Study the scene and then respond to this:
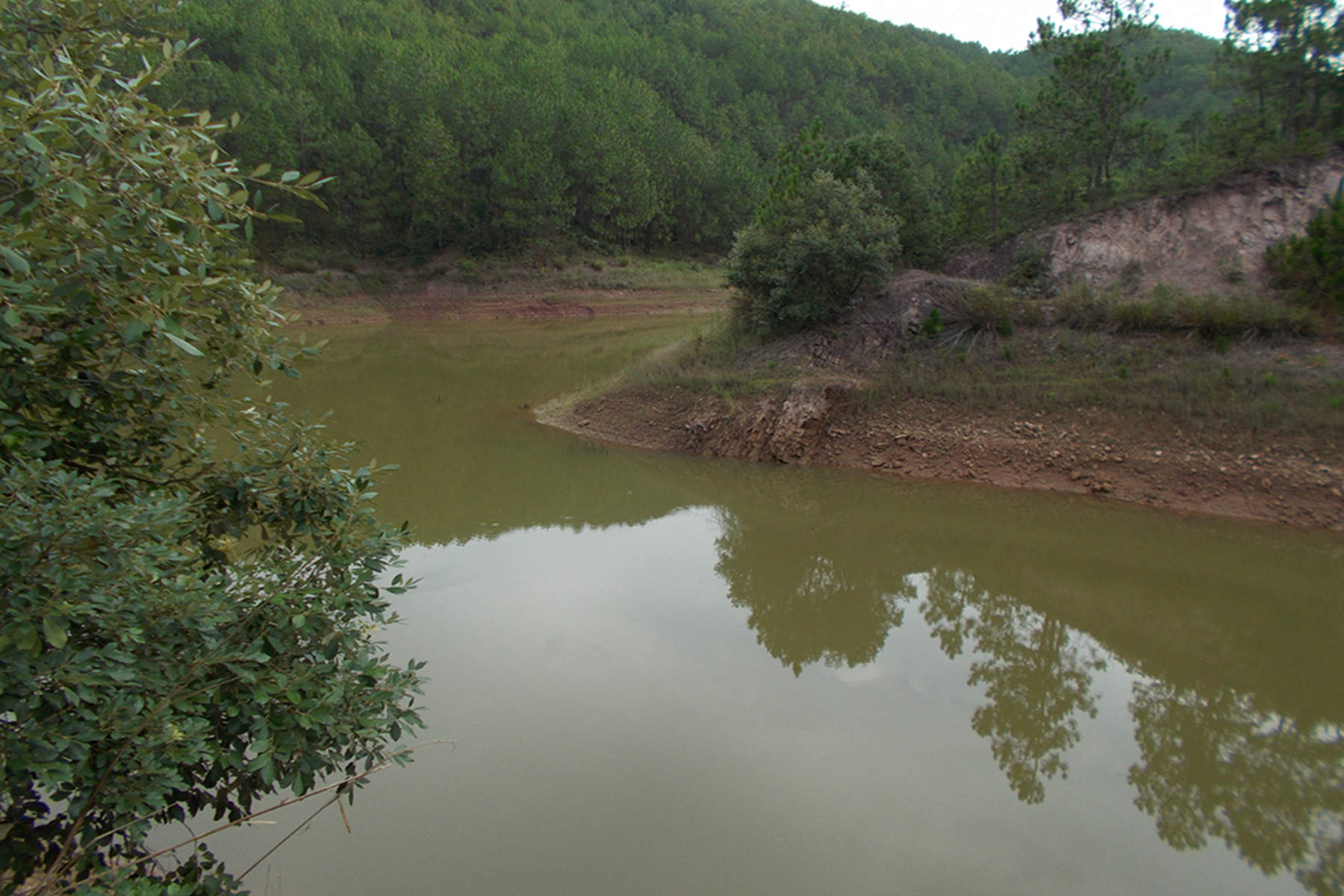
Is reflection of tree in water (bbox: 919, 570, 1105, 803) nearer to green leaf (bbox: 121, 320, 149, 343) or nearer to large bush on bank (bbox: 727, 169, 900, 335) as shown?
green leaf (bbox: 121, 320, 149, 343)

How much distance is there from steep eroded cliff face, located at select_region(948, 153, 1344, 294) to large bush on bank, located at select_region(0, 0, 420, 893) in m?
17.5

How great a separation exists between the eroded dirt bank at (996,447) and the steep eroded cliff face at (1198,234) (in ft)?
15.9

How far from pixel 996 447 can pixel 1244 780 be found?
856 cm

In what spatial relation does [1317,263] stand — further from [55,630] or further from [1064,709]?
[55,630]

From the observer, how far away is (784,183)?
18.9 meters

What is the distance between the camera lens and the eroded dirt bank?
12.5 m

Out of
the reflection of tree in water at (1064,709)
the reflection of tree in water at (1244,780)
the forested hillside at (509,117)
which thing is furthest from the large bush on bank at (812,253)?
the reflection of tree in water at (1244,780)

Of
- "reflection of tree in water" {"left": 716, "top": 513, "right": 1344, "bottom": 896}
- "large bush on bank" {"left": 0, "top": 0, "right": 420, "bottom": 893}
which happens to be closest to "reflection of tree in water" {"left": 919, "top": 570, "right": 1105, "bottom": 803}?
"reflection of tree in water" {"left": 716, "top": 513, "right": 1344, "bottom": 896}

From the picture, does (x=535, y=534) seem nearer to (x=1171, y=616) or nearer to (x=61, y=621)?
(x=1171, y=616)

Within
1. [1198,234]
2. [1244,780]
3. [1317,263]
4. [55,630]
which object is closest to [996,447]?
[1317,263]

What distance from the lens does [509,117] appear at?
48844mm

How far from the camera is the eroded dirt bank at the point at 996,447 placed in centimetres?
1255

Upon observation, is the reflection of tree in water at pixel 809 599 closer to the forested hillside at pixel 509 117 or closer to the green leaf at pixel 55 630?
the green leaf at pixel 55 630

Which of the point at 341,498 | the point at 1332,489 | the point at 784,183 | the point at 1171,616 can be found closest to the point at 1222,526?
the point at 1332,489
